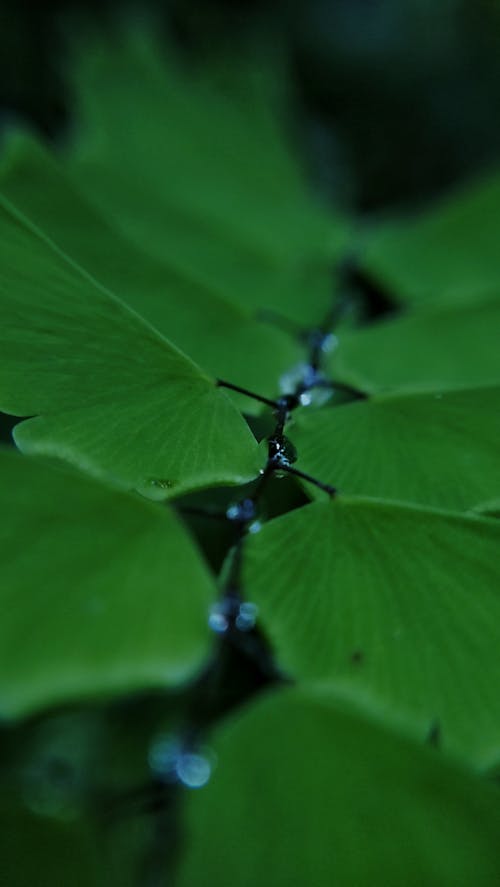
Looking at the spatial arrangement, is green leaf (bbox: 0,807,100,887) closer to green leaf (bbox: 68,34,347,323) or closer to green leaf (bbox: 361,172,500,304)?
green leaf (bbox: 68,34,347,323)

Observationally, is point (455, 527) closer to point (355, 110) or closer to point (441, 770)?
point (441, 770)

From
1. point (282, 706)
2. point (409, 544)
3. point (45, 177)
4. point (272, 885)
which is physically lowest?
point (272, 885)

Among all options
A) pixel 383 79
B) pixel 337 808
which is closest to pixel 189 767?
pixel 337 808

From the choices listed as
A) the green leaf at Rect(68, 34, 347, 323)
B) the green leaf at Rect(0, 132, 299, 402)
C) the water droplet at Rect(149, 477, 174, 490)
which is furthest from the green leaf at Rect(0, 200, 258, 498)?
the green leaf at Rect(68, 34, 347, 323)

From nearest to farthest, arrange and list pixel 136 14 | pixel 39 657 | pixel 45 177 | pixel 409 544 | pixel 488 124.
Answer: pixel 39 657 < pixel 409 544 < pixel 45 177 < pixel 136 14 < pixel 488 124

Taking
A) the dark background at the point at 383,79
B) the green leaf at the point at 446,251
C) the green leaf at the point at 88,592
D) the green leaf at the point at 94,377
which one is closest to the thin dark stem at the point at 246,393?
the green leaf at the point at 94,377

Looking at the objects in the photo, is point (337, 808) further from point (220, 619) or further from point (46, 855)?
point (46, 855)

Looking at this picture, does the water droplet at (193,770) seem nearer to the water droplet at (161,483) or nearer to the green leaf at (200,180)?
the water droplet at (161,483)

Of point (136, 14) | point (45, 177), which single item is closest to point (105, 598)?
point (45, 177)

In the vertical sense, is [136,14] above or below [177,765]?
above
